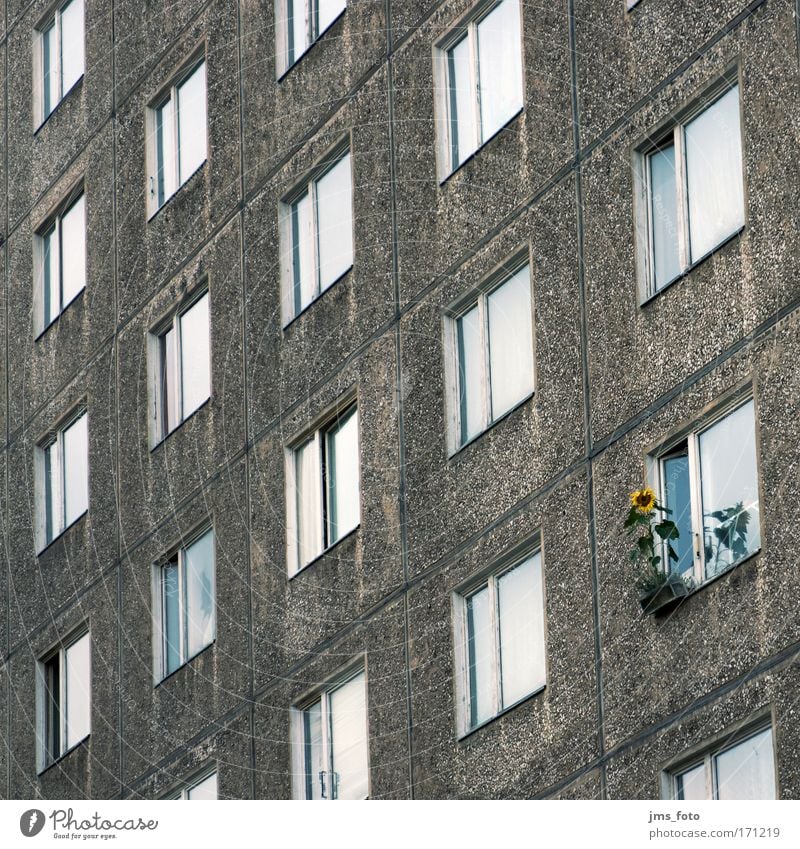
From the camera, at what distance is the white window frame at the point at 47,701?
126 feet

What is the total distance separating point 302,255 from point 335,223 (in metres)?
0.72

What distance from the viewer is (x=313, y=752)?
32.1 m

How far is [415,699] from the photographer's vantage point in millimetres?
29906

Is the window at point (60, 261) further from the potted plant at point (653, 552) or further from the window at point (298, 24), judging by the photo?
the potted plant at point (653, 552)

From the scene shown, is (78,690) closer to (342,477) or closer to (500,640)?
(342,477)

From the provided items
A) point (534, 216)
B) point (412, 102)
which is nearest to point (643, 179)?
point (534, 216)

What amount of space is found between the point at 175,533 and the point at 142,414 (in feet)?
6.72

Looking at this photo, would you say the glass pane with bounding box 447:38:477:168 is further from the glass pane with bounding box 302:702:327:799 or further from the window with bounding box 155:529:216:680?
the window with bounding box 155:529:216:680

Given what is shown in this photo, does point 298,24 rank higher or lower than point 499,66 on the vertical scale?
higher

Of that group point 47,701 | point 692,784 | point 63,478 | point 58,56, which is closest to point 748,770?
point 692,784

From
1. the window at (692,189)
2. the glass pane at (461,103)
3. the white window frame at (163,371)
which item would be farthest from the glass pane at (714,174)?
the white window frame at (163,371)

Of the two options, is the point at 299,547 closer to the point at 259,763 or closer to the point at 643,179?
the point at 259,763

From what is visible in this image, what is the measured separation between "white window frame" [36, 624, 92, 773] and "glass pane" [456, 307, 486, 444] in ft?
30.2

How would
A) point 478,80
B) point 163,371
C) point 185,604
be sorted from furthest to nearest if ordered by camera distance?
point 163,371, point 185,604, point 478,80
